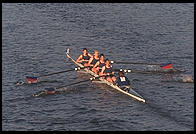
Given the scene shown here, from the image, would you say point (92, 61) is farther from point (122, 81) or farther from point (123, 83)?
point (123, 83)

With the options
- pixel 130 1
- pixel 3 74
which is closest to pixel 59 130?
pixel 3 74

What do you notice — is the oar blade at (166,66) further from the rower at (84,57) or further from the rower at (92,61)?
the rower at (84,57)

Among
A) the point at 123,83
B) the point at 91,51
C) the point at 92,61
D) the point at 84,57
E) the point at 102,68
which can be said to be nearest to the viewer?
the point at 123,83

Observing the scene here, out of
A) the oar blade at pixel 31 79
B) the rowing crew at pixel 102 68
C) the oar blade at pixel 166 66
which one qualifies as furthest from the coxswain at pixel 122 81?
the oar blade at pixel 31 79

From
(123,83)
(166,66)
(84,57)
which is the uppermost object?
(84,57)

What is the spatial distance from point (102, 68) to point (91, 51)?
10.6 meters

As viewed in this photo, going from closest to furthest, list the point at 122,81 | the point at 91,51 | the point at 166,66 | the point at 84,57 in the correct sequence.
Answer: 1. the point at 122,81
2. the point at 166,66
3. the point at 84,57
4. the point at 91,51

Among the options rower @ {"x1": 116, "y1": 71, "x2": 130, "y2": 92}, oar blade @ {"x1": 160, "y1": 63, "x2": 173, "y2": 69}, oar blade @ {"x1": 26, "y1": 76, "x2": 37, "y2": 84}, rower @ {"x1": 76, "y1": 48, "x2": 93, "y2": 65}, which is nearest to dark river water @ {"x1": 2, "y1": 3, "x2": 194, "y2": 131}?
oar blade @ {"x1": 26, "y1": 76, "x2": 37, "y2": 84}

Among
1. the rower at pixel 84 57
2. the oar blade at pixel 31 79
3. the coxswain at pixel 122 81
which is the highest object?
the rower at pixel 84 57

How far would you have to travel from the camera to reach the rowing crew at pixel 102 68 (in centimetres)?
3859

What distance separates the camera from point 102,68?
41625mm

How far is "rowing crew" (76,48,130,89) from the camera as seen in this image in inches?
1519

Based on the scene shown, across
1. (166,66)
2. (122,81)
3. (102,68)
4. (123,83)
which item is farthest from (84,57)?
(123,83)

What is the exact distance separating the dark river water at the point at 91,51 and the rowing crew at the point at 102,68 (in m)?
1.10
